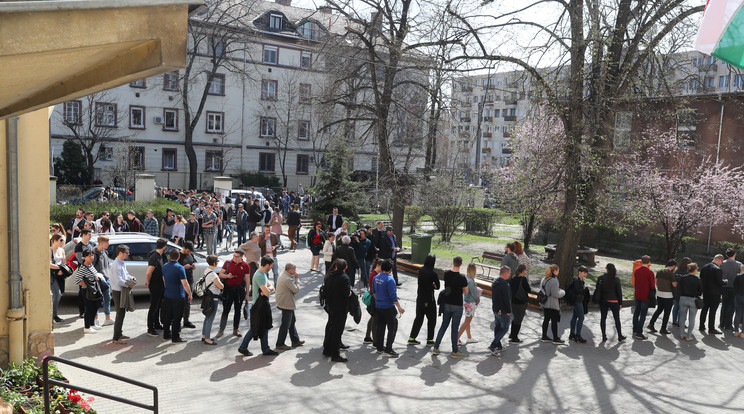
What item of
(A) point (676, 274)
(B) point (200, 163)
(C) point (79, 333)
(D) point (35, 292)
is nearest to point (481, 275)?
(A) point (676, 274)

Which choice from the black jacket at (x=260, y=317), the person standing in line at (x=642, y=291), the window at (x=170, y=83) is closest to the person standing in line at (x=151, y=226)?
the black jacket at (x=260, y=317)

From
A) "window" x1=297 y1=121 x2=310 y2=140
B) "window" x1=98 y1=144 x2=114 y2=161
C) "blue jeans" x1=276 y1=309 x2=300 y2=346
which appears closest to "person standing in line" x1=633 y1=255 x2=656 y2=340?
"blue jeans" x1=276 y1=309 x2=300 y2=346

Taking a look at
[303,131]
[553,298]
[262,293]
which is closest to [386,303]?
[262,293]

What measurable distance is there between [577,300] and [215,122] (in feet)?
141

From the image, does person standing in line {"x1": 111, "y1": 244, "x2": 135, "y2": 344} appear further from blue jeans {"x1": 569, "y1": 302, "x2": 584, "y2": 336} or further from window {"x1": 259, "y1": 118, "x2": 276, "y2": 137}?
window {"x1": 259, "y1": 118, "x2": 276, "y2": 137}

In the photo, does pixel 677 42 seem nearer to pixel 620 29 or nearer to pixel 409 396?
pixel 620 29

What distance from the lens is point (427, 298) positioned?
35.4 ft

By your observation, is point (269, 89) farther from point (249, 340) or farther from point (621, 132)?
point (249, 340)

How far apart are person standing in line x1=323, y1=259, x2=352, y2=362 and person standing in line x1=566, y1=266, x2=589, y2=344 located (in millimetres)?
4639

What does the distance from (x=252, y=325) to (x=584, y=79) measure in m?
9.92

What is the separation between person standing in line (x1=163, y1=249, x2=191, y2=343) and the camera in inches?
400

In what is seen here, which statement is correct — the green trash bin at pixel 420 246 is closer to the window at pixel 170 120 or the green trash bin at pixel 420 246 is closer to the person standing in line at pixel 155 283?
the person standing in line at pixel 155 283

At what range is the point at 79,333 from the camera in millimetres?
10883

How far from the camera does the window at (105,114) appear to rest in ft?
136
